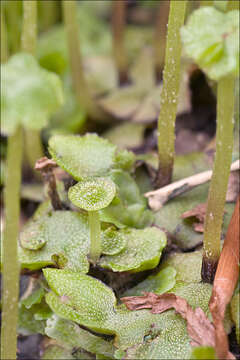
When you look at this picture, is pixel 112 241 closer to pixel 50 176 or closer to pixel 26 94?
pixel 50 176

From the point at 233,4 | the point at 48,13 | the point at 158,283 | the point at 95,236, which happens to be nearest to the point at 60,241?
the point at 95,236

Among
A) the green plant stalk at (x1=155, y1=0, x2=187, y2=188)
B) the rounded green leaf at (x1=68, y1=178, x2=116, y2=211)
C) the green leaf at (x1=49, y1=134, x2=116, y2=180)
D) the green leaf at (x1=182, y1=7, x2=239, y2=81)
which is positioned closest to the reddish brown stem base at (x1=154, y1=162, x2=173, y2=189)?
the green plant stalk at (x1=155, y1=0, x2=187, y2=188)

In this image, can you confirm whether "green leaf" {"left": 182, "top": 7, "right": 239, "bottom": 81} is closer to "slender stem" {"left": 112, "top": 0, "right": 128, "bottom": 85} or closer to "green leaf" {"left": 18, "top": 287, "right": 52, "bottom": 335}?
"green leaf" {"left": 18, "top": 287, "right": 52, "bottom": 335}

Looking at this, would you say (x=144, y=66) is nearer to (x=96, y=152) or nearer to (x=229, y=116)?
(x=96, y=152)

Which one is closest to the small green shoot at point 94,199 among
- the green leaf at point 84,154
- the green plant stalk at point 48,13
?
the green leaf at point 84,154

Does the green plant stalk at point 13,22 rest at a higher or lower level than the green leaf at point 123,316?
higher

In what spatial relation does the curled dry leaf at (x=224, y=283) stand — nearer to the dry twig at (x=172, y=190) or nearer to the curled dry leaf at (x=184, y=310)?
the curled dry leaf at (x=184, y=310)

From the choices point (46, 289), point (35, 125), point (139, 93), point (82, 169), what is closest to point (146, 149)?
point (139, 93)
